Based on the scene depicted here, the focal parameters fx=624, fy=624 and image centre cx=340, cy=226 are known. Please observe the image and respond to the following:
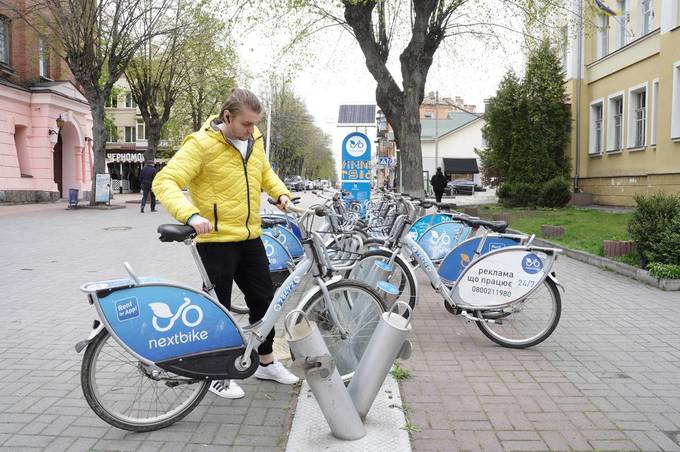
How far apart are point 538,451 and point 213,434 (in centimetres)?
177

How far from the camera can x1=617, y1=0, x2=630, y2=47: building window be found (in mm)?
22109

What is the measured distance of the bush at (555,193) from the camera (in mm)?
22578

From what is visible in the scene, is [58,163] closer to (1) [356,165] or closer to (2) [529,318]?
(1) [356,165]

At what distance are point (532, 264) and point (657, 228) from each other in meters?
4.08

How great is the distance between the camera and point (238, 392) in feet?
13.2

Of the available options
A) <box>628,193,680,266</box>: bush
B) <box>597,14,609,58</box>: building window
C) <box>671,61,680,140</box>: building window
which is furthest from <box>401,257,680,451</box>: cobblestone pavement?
<box>597,14,609,58</box>: building window

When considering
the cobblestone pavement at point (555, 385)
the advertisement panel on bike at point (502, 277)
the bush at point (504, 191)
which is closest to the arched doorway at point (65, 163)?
the bush at point (504, 191)

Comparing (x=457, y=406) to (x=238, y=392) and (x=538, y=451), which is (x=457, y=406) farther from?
(x=238, y=392)

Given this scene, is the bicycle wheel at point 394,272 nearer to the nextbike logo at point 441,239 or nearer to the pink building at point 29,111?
the nextbike logo at point 441,239

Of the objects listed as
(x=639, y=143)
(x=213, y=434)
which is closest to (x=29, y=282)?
(x=213, y=434)

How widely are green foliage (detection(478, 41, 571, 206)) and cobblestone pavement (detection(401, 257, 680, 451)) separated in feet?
58.5

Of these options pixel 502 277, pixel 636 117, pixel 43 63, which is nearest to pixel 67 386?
pixel 502 277

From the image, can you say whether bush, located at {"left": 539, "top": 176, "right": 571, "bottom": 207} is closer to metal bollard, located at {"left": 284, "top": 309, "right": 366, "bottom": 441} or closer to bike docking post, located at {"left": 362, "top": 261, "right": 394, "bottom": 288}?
bike docking post, located at {"left": 362, "top": 261, "right": 394, "bottom": 288}

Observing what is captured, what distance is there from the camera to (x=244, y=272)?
13.4 ft
